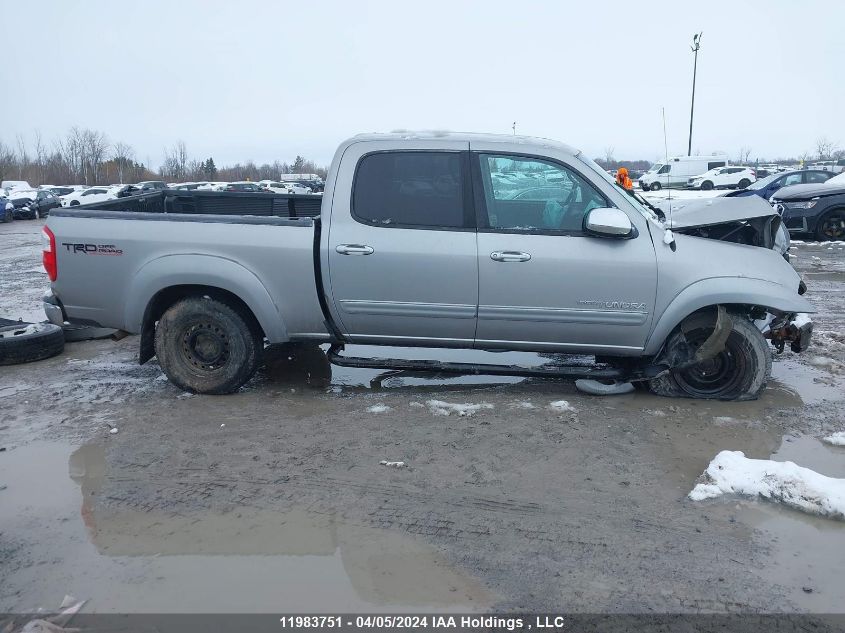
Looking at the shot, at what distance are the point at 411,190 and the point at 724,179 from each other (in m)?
41.3

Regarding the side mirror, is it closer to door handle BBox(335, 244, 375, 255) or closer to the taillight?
door handle BBox(335, 244, 375, 255)

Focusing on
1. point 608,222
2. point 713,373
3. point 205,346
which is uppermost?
point 608,222

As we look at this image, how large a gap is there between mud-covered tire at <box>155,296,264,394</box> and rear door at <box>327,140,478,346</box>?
2.55ft

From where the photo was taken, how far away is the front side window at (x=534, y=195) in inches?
199

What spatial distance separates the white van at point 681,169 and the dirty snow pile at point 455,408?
4048 cm

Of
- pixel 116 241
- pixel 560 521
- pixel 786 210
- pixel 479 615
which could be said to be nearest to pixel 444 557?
pixel 479 615

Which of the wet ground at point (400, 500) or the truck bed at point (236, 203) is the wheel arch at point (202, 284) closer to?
the wet ground at point (400, 500)

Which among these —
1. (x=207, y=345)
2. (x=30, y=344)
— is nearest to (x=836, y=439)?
(x=207, y=345)

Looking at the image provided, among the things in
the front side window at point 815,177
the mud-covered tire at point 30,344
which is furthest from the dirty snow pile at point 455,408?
the front side window at point 815,177

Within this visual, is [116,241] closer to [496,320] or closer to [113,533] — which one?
[113,533]

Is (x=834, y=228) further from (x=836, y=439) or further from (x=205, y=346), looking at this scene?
(x=205, y=346)

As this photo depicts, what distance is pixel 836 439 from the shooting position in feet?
14.9

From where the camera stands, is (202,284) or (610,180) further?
(202,284)

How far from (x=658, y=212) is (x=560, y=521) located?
Answer: 2.85m
